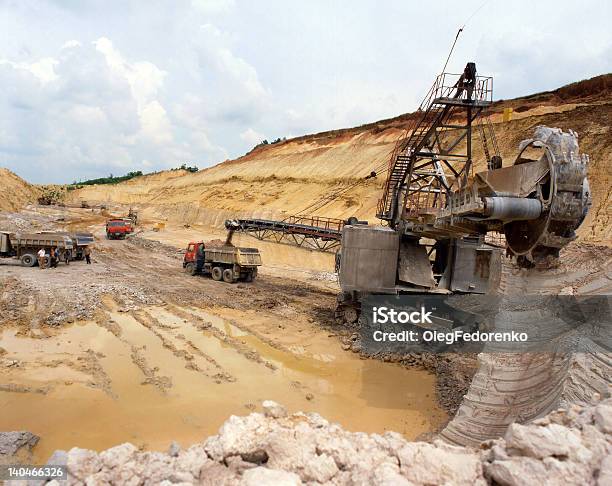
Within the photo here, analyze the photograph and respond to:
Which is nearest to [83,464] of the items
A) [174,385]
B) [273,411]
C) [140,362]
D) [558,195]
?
[273,411]

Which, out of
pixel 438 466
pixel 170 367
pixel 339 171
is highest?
pixel 339 171

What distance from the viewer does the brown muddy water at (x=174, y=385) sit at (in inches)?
310

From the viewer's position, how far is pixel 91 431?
25.0 ft

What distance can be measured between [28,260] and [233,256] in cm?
1026

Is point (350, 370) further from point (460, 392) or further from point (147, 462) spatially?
point (147, 462)

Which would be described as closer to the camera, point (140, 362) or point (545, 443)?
point (545, 443)

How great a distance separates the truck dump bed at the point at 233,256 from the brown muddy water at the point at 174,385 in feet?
24.5

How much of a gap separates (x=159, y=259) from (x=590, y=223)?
76.5 feet

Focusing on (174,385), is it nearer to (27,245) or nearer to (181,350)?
(181,350)

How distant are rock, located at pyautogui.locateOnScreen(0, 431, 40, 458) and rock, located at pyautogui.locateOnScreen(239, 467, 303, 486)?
5.15 meters

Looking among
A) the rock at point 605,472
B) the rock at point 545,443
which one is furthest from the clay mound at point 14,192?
the rock at point 605,472

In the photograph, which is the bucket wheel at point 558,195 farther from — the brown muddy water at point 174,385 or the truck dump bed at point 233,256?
the truck dump bed at point 233,256

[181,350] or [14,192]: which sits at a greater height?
[14,192]

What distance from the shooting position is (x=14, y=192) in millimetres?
54875
